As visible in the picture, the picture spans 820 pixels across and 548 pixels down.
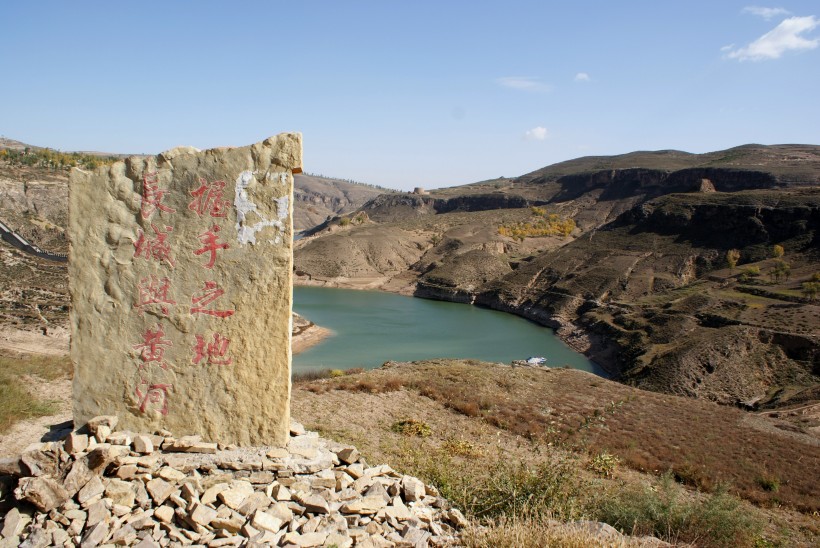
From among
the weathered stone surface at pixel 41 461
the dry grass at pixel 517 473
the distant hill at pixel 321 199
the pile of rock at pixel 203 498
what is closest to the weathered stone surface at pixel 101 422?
the pile of rock at pixel 203 498

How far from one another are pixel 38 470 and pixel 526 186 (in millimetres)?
100159

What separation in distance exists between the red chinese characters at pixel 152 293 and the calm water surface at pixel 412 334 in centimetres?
2003

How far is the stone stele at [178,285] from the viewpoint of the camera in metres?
5.23

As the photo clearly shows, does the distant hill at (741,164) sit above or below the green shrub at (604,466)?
above

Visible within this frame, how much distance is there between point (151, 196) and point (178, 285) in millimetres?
893

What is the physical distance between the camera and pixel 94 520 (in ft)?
13.5

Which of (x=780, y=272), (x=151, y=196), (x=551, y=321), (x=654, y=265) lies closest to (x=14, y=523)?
(x=151, y=196)

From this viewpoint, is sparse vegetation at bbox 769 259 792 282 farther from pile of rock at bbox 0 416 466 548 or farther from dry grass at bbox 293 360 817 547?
pile of rock at bbox 0 416 466 548

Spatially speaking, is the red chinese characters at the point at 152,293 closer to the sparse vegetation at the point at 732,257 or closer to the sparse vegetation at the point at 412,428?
the sparse vegetation at the point at 412,428

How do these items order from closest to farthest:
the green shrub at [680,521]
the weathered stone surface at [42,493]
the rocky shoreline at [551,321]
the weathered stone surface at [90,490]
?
the weathered stone surface at [42,493], the weathered stone surface at [90,490], the green shrub at [680,521], the rocky shoreline at [551,321]

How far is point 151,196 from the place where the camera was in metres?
5.26

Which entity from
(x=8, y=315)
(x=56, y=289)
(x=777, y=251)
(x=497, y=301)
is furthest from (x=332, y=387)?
(x=777, y=251)

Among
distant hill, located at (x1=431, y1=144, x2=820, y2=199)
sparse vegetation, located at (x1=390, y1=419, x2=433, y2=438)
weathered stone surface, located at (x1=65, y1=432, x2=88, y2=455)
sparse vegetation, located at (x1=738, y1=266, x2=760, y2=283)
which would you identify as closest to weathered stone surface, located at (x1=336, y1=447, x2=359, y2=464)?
weathered stone surface, located at (x1=65, y1=432, x2=88, y2=455)

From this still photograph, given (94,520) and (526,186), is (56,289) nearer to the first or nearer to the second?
(94,520)
